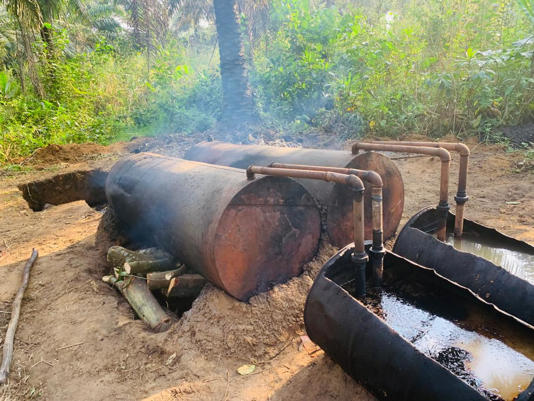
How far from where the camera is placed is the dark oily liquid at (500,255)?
2922 mm

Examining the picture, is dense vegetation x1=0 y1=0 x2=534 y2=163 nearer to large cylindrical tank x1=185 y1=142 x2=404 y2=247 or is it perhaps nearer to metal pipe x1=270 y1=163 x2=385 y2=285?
large cylindrical tank x1=185 y1=142 x2=404 y2=247

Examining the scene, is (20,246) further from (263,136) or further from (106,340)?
(263,136)

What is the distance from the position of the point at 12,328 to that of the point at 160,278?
1.32 m

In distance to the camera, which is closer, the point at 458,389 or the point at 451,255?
the point at 458,389

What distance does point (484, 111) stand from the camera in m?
7.95

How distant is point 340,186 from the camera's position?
3691 millimetres

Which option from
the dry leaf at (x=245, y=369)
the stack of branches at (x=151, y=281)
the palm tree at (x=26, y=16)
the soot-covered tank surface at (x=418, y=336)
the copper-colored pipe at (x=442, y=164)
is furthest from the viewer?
the palm tree at (x=26, y=16)

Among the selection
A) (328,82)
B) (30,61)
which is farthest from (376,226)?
(30,61)

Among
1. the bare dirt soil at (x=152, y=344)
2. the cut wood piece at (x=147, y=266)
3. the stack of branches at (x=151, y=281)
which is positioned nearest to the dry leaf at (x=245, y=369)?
the bare dirt soil at (x=152, y=344)

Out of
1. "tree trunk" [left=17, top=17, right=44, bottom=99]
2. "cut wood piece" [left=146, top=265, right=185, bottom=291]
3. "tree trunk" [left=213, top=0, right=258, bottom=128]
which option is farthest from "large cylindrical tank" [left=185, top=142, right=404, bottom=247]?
"tree trunk" [left=17, top=17, right=44, bottom=99]

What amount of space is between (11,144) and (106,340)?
881 centimetres

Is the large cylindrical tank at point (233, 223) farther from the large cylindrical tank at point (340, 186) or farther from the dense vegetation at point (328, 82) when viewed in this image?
the dense vegetation at point (328, 82)

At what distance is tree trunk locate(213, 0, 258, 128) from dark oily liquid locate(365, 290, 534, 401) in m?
6.73

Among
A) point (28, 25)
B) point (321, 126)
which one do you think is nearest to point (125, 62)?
point (28, 25)
